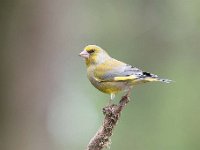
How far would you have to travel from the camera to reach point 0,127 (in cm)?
1132

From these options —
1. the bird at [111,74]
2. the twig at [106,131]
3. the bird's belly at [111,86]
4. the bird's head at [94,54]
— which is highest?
the bird's head at [94,54]

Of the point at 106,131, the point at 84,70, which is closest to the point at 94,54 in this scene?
the point at 106,131

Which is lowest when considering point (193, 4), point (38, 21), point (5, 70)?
point (5, 70)

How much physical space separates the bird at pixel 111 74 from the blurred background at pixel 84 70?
301 centimetres

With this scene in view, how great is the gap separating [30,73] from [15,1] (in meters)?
0.96

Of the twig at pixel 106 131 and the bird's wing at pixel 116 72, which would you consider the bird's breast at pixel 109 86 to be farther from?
the twig at pixel 106 131

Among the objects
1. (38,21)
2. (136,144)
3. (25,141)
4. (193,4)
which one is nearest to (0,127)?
(25,141)

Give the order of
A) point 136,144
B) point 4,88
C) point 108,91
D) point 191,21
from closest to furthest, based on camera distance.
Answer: point 108,91
point 4,88
point 136,144
point 191,21

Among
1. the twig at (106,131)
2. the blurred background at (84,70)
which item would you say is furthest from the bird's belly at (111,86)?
the blurred background at (84,70)

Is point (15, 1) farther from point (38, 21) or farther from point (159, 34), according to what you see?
point (159, 34)

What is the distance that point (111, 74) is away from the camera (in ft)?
26.7

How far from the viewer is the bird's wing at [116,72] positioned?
7898 mm

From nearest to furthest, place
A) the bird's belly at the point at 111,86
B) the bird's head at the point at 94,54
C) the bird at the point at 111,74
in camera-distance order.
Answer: the bird at the point at 111,74
the bird's belly at the point at 111,86
the bird's head at the point at 94,54

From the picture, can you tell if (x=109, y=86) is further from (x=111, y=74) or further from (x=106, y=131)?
(x=106, y=131)
